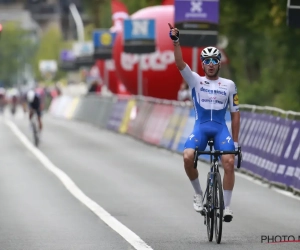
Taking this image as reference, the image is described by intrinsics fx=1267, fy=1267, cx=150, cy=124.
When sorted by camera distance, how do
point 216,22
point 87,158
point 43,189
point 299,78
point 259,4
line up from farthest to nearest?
point 299,78, point 259,4, point 216,22, point 87,158, point 43,189

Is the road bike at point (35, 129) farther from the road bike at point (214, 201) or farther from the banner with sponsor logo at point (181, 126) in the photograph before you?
the road bike at point (214, 201)

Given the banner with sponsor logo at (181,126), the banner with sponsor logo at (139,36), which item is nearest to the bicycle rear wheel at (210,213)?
the banner with sponsor logo at (181,126)

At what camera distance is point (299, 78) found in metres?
41.5

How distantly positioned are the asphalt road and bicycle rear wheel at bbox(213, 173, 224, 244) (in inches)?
5.8

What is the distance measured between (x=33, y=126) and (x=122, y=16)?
19167mm

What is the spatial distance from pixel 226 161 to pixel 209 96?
2.39ft

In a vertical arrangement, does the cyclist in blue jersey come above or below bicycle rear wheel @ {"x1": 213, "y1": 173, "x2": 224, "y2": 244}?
above

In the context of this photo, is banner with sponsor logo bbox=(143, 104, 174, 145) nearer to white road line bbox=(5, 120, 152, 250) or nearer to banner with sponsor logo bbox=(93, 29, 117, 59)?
white road line bbox=(5, 120, 152, 250)

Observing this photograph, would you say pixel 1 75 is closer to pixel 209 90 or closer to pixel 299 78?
pixel 299 78

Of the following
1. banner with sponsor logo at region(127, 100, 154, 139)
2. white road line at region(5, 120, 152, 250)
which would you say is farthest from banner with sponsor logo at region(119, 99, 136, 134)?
white road line at region(5, 120, 152, 250)

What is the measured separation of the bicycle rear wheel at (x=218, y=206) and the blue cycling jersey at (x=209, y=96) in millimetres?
705

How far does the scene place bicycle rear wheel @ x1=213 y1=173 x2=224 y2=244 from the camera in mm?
12314

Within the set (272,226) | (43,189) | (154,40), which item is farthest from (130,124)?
(272,226)

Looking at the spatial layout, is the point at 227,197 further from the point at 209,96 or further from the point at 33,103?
the point at 33,103
